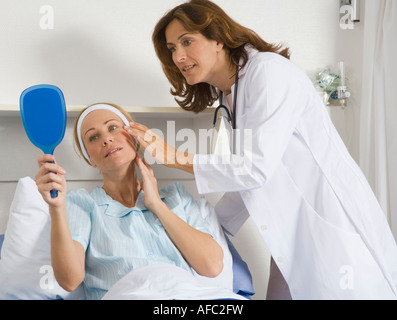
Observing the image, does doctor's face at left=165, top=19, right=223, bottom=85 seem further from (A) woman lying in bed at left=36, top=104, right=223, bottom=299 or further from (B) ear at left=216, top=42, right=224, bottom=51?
(A) woman lying in bed at left=36, top=104, right=223, bottom=299

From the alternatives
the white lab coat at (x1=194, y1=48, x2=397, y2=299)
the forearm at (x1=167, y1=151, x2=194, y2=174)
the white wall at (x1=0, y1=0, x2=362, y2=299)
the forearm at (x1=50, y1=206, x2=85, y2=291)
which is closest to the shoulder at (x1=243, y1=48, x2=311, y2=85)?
the white lab coat at (x1=194, y1=48, x2=397, y2=299)

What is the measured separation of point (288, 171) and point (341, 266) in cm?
32

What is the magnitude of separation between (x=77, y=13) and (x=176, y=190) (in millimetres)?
819

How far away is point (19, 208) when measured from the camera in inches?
59.4

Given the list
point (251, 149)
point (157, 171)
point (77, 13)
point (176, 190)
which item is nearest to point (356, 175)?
point (251, 149)

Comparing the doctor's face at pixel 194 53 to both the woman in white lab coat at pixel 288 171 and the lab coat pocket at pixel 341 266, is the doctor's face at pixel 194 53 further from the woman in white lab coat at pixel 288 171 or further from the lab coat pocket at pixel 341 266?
the lab coat pocket at pixel 341 266

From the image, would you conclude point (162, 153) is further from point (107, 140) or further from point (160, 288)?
→ point (160, 288)

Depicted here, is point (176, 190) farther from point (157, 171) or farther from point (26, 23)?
point (26, 23)

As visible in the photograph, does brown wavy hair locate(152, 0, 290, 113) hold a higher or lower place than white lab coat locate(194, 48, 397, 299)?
higher

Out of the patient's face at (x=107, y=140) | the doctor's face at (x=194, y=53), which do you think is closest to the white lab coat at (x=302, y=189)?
the doctor's face at (x=194, y=53)

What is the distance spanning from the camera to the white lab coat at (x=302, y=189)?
1371 mm

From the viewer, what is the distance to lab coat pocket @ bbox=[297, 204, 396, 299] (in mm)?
1362

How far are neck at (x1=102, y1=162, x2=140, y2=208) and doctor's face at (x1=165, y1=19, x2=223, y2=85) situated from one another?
1.20 feet
